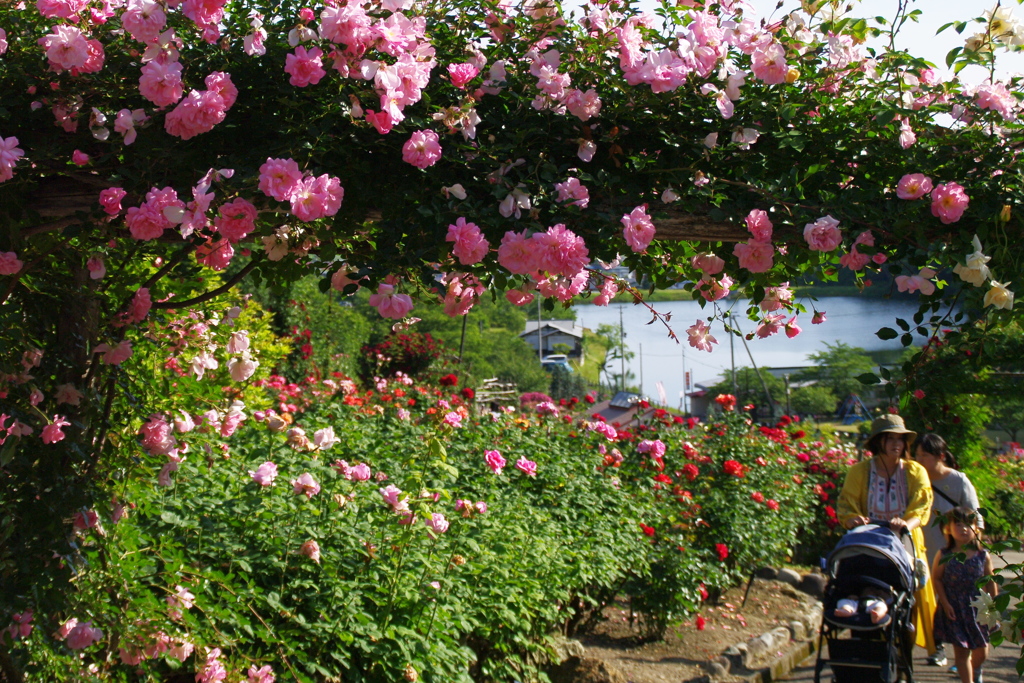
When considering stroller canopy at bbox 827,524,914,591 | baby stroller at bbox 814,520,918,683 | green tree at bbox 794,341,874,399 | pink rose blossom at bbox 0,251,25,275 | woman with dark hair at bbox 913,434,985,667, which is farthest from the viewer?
green tree at bbox 794,341,874,399

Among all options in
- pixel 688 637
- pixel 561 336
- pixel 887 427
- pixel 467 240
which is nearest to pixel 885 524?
pixel 887 427

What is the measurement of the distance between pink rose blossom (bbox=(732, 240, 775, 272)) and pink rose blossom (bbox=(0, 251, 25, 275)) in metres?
1.83

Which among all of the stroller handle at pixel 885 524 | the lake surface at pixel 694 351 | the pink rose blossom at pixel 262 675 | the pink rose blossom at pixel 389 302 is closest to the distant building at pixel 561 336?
the lake surface at pixel 694 351

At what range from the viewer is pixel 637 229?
6.43ft

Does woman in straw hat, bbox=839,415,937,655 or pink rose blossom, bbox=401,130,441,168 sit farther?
woman in straw hat, bbox=839,415,937,655

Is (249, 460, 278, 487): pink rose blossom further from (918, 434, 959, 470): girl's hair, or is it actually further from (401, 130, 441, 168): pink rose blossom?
(918, 434, 959, 470): girl's hair

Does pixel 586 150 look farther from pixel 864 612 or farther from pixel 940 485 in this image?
pixel 940 485

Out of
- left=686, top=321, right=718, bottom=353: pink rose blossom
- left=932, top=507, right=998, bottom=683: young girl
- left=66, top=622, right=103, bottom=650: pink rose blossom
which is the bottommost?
left=932, top=507, right=998, bottom=683: young girl

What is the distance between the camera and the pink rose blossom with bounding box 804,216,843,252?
192 cm

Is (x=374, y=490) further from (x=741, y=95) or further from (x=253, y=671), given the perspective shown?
(x=741, y=95)

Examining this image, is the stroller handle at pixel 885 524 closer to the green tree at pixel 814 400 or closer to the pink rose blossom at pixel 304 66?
the pink rose blossom at pixel 304 66

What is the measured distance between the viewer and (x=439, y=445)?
321cm

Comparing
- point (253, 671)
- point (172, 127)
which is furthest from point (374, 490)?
point (172, 127)

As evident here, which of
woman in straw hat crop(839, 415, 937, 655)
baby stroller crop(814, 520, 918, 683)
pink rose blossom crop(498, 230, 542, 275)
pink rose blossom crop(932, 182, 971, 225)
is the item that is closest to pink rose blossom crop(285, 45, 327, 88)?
pink rose blossom crop(498, 230, 542, 275)
